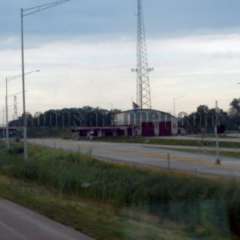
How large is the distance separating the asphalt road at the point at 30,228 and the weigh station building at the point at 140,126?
11399 centimetres

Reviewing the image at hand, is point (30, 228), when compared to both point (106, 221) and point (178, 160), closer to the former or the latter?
point (106, 221)

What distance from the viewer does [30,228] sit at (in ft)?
65.5

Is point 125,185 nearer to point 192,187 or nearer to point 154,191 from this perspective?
point 154,191

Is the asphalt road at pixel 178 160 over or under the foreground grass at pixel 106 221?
over

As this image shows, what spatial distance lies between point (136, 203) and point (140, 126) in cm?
11427

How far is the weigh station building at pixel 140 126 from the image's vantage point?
142625 millimetres

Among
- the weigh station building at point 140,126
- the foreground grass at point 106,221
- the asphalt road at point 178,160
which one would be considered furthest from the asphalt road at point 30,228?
the weigh station building at point 140,126

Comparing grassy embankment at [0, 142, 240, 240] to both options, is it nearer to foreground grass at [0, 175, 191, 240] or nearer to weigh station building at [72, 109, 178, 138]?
foreground grass at [0, 175, 191, 240]

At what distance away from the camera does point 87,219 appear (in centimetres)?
2186

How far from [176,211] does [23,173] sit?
24.6m

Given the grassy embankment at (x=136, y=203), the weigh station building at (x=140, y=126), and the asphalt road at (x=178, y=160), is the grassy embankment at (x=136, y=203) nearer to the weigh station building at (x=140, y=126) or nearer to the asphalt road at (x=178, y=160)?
the asphalt road at (x=178, y=160)

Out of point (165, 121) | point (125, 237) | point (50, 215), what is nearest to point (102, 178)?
point (50, 215)

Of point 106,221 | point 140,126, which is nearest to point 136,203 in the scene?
point 106,221

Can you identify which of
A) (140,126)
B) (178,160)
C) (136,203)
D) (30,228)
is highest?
(140,126)
